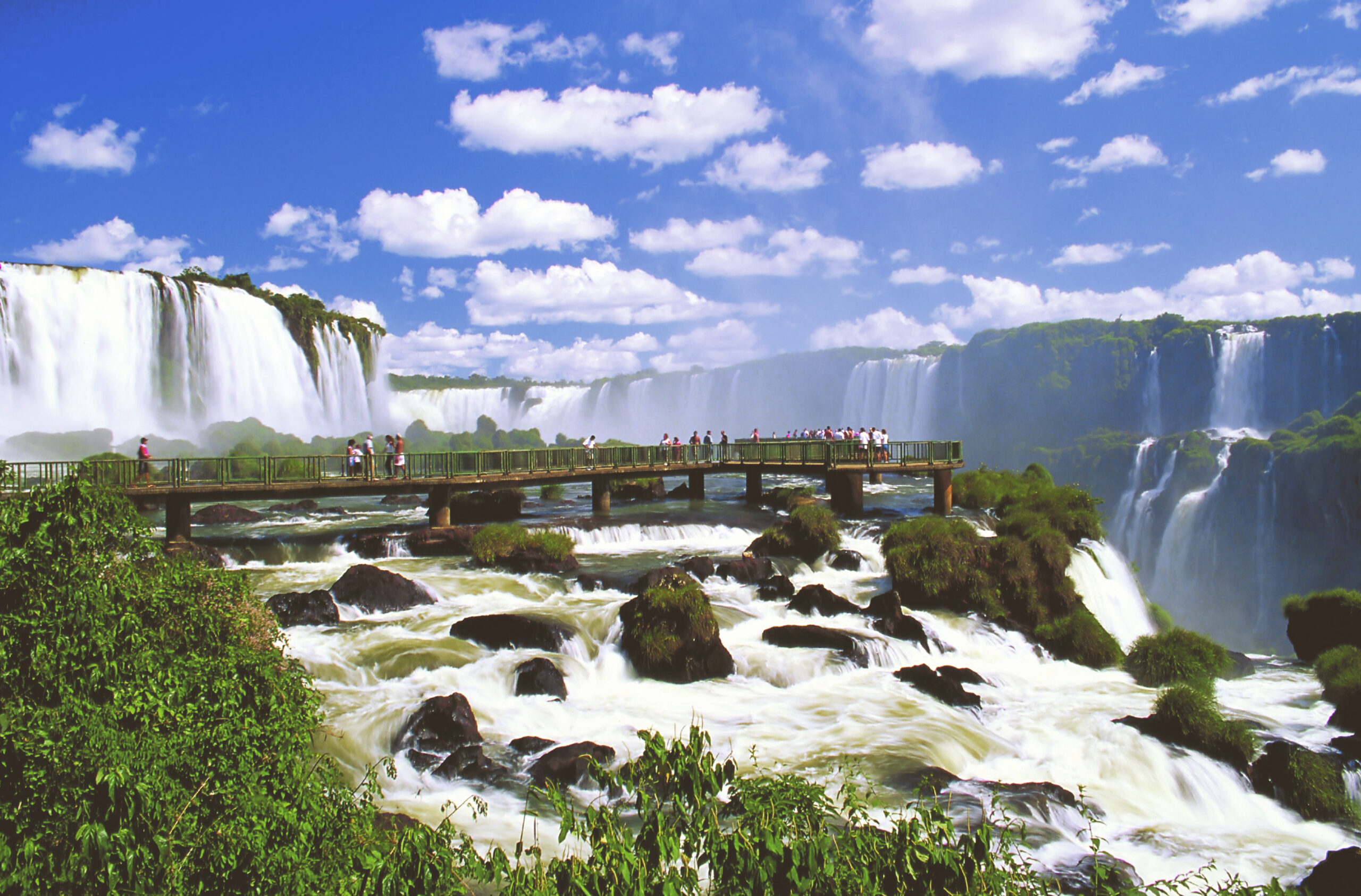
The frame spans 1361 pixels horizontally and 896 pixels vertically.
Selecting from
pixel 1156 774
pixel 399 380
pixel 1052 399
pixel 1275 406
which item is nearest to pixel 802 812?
pixel 1156 774

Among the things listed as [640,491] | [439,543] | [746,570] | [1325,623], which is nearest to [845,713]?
[746,570]

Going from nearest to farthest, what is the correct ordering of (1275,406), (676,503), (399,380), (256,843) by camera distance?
1. (256,843)
2. (676,503)
3. (1275,406)
4. (399,380)

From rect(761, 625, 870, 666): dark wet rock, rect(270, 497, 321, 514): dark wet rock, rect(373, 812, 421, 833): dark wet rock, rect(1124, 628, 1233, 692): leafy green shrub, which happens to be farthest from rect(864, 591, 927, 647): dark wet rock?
rect(270, 497, 321, 514): dark wet rock

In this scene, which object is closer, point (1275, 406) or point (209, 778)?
point (209, 778)

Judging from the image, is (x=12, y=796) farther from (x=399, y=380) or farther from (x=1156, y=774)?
(x=399, y=380)

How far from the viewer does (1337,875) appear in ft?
26.4

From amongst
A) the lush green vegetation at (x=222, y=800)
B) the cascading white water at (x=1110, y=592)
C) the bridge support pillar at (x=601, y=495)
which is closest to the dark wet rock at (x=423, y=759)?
the lush green vegetation at (x=222, y=800)

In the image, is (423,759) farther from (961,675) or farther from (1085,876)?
(961,675)

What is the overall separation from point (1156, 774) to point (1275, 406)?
77513 mm

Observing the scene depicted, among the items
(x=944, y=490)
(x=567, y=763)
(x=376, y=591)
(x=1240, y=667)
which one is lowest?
(x=1240, y=667)

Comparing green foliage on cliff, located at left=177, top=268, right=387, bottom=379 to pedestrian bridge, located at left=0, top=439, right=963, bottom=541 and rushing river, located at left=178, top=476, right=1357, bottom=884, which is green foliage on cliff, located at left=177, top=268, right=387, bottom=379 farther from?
rushing river, located at left=178, top=476, right=1357, bottom=884

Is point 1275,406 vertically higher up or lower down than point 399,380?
lower down

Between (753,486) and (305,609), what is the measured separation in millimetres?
22650

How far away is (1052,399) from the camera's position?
95000 millimetres
